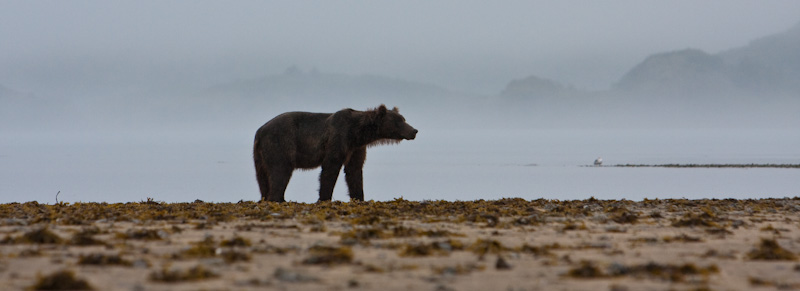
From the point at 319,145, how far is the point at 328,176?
2.84 feet

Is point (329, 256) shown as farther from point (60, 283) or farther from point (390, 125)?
point (390, 125)

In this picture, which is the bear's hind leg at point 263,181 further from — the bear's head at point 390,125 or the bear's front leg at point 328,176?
the bear's head at point 390,125

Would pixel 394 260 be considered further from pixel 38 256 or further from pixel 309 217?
pixel 309 217

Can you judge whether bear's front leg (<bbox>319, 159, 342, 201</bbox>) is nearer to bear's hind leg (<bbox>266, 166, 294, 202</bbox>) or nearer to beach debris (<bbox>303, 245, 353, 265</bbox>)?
bear's hind leg (<bbox>266, 166, 294, 202</bbox>)

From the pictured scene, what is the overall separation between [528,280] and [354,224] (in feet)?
18.1

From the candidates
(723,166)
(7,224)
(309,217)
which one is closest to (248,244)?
(309,217)

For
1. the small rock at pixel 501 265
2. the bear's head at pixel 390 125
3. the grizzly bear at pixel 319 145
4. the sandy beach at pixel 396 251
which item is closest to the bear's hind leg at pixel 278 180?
the grizzly bear at pixel 319 145

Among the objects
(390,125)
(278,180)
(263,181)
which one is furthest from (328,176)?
(390,125)

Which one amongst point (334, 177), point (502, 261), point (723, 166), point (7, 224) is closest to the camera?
point (502, 261)

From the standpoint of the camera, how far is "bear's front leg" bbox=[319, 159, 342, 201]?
74.8 ft

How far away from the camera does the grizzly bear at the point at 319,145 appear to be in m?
22.8

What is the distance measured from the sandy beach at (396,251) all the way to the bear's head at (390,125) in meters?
7.80

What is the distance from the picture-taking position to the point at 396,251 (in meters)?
10.3

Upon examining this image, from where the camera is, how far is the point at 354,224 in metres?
13.5
